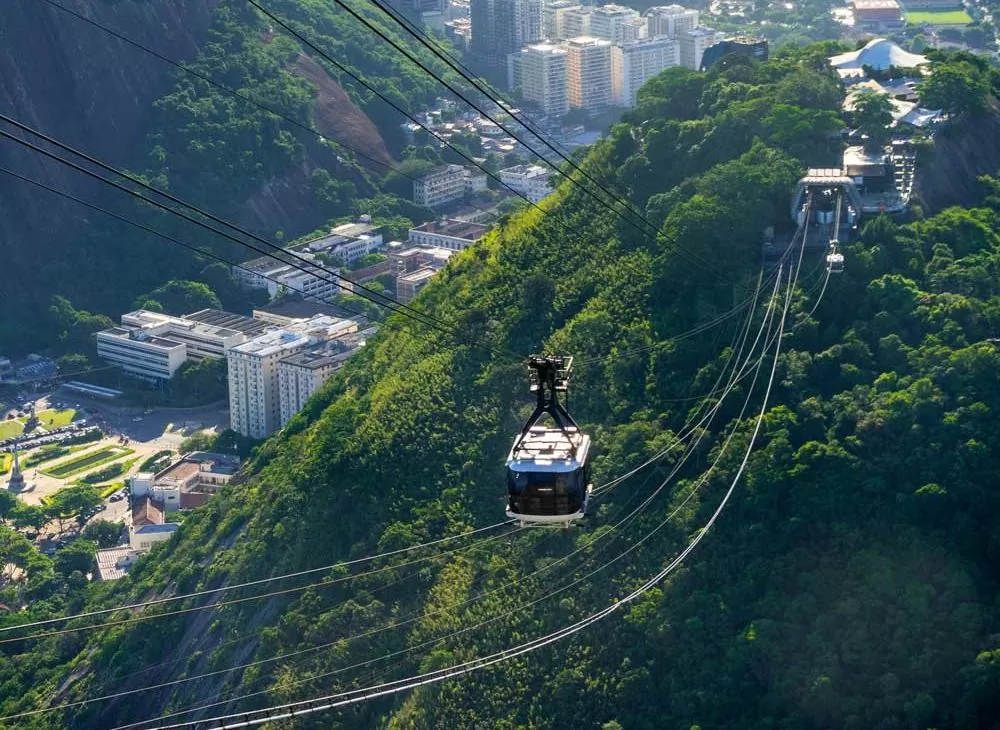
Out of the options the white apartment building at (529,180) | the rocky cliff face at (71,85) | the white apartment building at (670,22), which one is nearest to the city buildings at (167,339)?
the rocky cliff face at (71,85)

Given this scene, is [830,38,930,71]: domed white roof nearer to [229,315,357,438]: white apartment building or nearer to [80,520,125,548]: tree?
[229,315,357,438]: white apartment building

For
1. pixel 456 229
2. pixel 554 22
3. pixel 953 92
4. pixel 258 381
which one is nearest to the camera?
pixel 953 92

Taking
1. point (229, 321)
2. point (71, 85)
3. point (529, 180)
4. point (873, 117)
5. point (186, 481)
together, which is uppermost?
point (873, 117)

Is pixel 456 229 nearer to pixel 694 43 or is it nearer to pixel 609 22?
pixel 694 43

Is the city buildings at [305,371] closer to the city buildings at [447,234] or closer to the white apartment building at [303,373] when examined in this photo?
the white apartment building at [303,373]

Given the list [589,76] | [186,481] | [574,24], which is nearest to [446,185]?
[589,76]

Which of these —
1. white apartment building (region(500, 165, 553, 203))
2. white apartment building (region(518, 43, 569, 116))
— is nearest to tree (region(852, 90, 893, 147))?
white apartment building (region(500, 165, 553, 203))
